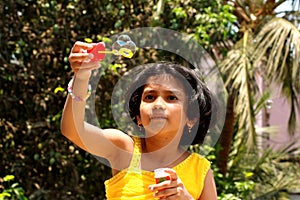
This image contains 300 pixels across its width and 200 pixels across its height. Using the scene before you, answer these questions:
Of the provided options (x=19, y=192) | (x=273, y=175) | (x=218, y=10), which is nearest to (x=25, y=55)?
(x=19, y=192)

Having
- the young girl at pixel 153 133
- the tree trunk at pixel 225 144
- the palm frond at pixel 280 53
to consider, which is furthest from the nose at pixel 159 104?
the tree trunk at pixel 225 144

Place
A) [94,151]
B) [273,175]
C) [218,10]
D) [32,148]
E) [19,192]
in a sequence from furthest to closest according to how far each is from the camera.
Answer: [273,175] < [218,10] < [32,148] < [19,192] < [94,151]

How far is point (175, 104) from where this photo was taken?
206 centimetres

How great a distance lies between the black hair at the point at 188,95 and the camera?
7.07ft

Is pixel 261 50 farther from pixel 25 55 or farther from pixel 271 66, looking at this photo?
pixel 25 55

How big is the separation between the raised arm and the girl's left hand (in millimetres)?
276

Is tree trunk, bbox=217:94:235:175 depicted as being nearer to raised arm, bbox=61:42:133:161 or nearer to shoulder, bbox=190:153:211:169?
shoulder, bbox=190:153:211:169

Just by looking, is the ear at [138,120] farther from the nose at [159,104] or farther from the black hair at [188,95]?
the nose at [159,104]

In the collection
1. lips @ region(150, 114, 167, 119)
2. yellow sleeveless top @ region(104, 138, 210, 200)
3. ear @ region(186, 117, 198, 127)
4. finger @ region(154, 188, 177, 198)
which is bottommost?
yellow sleeveless top @ region(104, 138, 210, 200)

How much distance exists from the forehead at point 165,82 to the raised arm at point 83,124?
191 mm

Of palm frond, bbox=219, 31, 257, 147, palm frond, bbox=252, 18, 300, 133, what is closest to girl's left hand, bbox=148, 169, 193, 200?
palm frond, bbox=219, 31, 257, 147

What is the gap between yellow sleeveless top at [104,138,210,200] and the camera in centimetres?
202

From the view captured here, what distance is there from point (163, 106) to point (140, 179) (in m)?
0.24

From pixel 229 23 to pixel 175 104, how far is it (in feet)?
12.9
